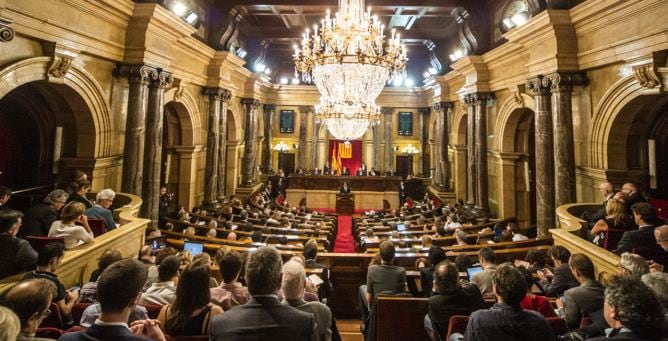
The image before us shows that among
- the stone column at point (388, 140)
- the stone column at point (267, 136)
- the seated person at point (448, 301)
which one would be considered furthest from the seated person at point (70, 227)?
the stone column at point (388, 140)

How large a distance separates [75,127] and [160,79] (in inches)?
82.9

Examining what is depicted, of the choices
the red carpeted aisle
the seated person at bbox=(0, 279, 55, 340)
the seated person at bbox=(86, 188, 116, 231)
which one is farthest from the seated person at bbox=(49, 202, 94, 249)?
the red carpeted aisle

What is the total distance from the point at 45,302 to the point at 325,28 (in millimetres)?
6432

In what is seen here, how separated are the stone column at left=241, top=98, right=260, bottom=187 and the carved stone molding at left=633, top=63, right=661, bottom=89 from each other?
1372 centimetres

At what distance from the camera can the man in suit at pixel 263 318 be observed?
1.82 metres

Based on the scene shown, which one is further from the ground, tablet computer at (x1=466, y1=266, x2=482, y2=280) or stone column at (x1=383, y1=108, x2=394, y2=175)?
stone column at (x1=383, y1=108, x2=394, y2=175)

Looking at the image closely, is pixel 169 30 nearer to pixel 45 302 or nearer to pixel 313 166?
pixel 45 302

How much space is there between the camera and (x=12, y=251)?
10.7ft

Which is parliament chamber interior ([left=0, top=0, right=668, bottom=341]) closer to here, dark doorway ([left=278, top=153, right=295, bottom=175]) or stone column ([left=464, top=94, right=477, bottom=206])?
stone column ([left=464, top=94, right=477, bottom=206])

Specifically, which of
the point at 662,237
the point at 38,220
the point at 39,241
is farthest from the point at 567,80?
the point at 38,220

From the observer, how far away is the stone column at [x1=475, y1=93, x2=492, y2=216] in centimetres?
1185

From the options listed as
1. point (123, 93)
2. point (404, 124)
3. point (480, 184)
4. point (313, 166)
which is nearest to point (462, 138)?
point (480, 184)

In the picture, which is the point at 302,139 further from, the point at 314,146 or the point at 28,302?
the point at 28,302

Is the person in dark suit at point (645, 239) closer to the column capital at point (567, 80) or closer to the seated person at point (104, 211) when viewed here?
the column capital at point (567, 80)
